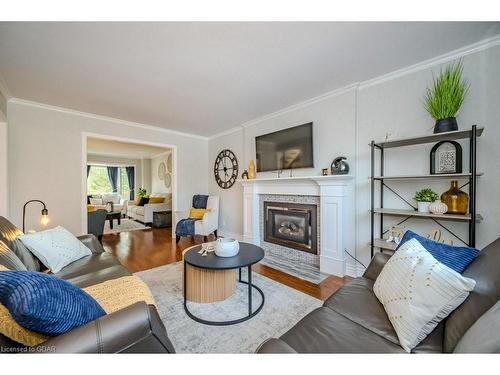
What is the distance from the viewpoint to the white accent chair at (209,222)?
12.6 ft

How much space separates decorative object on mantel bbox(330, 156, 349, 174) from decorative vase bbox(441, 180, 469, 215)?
90 centimetres

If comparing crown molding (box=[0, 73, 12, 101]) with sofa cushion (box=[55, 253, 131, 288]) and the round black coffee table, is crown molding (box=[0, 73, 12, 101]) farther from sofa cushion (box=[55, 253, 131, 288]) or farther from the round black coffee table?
the round black coffee table

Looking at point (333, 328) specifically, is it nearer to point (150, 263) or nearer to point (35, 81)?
point (150, 263)

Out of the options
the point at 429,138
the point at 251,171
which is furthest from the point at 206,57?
the point at 429,138

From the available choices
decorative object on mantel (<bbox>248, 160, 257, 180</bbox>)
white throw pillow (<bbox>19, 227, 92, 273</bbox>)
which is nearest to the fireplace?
decorative object on mantel (<bbox>248, 160, 257, 180</bbox>)

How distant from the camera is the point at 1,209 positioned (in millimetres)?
2664

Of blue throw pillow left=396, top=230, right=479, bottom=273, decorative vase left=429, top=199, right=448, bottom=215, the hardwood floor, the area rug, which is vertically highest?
decorative vase left=429, top=199, right=448, bottom=215

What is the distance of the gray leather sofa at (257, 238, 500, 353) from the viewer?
67 cm

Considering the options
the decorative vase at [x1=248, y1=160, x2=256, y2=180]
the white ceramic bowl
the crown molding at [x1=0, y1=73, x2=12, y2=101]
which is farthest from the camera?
the decorative vase at [x1=248, y1=160, x2=256, y2=180]

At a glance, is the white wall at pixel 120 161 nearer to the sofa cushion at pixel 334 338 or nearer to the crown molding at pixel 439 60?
the crown molding at pixel 439 60

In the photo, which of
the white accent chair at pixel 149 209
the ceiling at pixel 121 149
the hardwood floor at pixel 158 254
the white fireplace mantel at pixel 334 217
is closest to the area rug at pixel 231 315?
the hardwood floor at pixel 158 254

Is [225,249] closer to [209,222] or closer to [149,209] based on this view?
[209,222]

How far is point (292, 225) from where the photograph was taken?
3.04 metres
